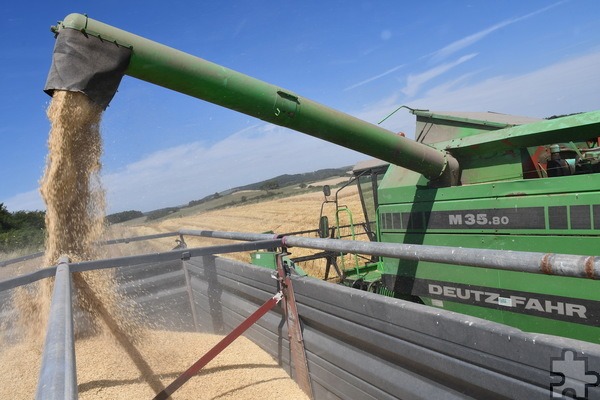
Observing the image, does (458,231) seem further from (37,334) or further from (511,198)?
(37,334)

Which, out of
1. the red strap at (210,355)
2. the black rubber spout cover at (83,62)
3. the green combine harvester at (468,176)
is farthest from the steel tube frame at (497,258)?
the black rubber spout cover at (83,62)

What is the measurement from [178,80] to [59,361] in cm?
232

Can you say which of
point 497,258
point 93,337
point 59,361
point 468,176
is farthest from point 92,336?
point 468,176

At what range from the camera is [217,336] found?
382cm

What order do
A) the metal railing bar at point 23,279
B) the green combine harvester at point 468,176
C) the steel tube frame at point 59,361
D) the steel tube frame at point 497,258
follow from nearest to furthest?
1. the steel tube frame at point 59,361
2. the steel tube frame at point 497,258
3. the metal railing bar at point 23,279
4. the green combine harvester at point 468,176

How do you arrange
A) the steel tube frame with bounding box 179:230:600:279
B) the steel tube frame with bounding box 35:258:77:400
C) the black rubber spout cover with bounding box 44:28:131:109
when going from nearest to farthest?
the steel tube frame with bounding box 35:258:77:400, the steel tube frame with bounding box 179:230:600:279, the black rubber spout cover with bounding box 44:28:131:109

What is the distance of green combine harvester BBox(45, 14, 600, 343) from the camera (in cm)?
272

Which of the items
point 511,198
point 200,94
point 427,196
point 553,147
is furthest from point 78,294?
point 553,147

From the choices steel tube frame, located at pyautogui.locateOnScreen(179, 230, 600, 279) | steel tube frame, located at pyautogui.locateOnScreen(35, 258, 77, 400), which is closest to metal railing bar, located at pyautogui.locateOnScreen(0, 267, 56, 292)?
steel tube frame, located at pyautogui.locateOnScreen(35, 258, 77, 400)

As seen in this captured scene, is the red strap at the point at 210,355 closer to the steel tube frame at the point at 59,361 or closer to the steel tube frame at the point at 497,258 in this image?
the steel tube frame at the point at 497,258

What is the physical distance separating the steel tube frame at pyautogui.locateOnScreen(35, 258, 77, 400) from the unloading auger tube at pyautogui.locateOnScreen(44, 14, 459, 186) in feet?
6.21

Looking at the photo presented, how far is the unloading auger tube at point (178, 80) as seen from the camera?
2.85 metres

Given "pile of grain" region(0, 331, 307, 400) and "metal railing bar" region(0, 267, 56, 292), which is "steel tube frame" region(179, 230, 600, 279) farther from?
"metal railing bar" region(0, 267, 56, 292)

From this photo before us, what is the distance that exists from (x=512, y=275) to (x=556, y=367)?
1.87 metres
